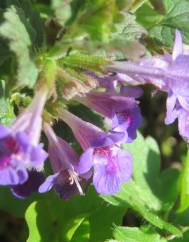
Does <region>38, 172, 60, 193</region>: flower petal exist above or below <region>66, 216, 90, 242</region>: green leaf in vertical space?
above

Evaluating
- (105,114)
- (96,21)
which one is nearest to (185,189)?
(105,114)

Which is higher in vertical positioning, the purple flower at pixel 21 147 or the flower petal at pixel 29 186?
the purple flower at pixel 21 147

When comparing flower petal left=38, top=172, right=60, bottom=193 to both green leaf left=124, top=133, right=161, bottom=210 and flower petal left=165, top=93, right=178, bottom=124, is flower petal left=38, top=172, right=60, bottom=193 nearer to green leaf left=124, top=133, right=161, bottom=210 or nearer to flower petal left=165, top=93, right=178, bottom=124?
flower petal left=165, top=93, right=178, bottom=124

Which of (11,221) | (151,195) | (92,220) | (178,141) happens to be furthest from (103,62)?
(178,141)

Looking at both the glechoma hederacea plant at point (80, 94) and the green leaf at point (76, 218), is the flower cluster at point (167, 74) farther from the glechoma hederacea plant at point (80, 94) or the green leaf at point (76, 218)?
the green leaf at point (76, 218)

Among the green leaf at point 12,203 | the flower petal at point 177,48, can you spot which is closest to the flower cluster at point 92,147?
the flower petal at point 177,48

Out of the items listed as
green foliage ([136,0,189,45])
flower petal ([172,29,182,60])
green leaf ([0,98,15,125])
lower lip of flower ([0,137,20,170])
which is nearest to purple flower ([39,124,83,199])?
green leaf ([0,98,15,125])
